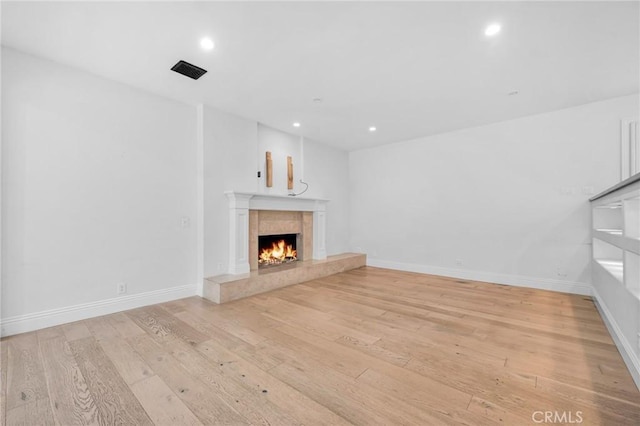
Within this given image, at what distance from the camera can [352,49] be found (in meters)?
2.33

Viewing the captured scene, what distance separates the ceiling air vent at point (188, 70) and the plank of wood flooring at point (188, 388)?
8.09ft

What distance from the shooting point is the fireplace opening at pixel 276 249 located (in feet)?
14.6

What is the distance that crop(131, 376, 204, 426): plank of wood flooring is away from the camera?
1.31 metres

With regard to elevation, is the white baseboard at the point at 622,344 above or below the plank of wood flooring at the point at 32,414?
above

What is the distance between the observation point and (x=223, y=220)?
3666 mm

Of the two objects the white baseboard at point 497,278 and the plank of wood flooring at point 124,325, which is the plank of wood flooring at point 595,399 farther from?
the plank of wood flooring at point 124,325

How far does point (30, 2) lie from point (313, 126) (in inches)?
124

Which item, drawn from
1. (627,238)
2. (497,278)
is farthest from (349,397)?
(497,278)

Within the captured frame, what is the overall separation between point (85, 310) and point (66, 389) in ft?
4.43

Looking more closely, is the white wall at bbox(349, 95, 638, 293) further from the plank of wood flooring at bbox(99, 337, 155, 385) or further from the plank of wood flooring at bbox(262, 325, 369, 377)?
the plank of wood flooring at bbox(99, 337, 155, 385)

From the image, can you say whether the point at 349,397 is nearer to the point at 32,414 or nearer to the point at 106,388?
the point at 106,388

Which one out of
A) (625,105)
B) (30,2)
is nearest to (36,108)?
(30,2)

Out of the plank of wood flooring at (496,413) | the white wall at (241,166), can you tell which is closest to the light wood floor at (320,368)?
the plank of wood flooring at (496,413)

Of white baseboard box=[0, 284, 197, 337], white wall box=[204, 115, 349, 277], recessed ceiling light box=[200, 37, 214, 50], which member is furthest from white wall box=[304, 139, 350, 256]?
recessed ceiling light box=[200, 37, 214, 50]
